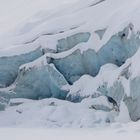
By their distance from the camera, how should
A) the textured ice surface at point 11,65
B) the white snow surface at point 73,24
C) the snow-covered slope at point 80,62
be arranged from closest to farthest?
the snow-covered slope at point 80,62 < the white snow surface at point 73,24 < the textured ice surface at point 11,65

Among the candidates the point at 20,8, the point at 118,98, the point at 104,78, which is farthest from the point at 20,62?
the point at 20,8

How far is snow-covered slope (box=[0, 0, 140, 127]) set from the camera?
1305cm

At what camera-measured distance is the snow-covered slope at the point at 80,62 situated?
1305cm

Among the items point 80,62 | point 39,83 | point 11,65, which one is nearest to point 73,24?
point 80,62

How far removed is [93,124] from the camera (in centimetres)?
1214

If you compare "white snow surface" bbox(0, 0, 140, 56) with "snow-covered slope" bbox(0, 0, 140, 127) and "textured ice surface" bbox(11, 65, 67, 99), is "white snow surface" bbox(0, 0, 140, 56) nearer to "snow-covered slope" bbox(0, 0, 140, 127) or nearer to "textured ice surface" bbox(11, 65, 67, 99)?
"snow-covered slope" bbox(0, 0, 140, 127)

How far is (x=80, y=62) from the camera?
15484mm

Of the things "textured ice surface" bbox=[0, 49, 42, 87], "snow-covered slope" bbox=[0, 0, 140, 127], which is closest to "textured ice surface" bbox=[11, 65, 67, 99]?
"snow-covered slope" bbox=[0, 0, 140, 127]

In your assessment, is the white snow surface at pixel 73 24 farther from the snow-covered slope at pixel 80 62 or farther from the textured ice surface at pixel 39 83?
the textured ice surface at pixel 39 83

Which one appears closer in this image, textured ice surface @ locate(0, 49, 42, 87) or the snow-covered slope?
the snow-covered slope

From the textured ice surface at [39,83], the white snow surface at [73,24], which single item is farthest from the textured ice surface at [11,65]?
the textured ice surface at [39,83]

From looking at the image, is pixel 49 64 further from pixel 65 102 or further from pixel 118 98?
pixel 118 98

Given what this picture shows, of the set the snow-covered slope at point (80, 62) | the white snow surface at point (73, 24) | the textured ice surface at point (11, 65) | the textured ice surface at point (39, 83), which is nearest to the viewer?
the snow-covered slope at point (80, 62)

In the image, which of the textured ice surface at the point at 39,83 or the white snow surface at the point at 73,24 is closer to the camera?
the white snow surface at the point at 73,24
